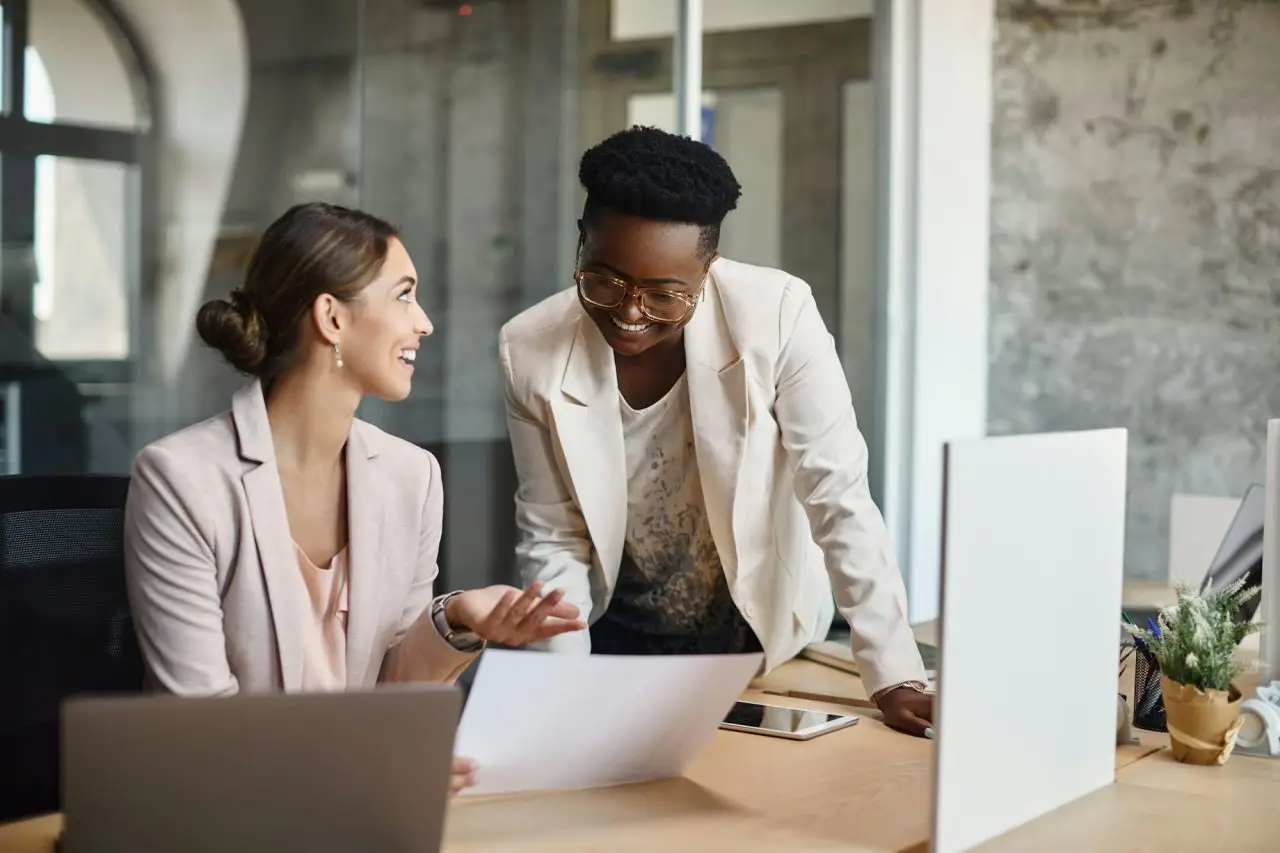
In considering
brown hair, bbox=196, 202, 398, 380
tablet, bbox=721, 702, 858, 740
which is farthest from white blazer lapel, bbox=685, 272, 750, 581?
brown hair, bbox=196, 202, 398, 380

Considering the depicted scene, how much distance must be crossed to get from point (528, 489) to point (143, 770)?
114cm

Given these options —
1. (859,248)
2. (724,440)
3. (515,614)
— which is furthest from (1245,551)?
(859,248)

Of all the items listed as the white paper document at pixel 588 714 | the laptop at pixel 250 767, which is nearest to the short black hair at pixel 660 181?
the white paper document at pixel 588 714

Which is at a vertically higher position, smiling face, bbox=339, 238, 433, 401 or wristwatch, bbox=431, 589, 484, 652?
smiling face, bbox=339, 238, 433, 401

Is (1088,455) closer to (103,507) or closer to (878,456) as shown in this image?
(103,507)

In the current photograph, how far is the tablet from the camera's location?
177 cm

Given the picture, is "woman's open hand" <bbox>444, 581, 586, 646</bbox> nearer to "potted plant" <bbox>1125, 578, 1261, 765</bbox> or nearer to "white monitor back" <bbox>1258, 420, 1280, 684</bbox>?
"potted plant" <bbox>1125, 578, 1261, 765</bbox>

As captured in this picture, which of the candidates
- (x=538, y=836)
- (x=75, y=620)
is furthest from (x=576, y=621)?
(x=75, y=620)

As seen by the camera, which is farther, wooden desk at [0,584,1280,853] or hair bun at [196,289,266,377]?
hair bun at [196,289,266,377]

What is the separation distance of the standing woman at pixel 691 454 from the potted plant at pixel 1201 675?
38 cm

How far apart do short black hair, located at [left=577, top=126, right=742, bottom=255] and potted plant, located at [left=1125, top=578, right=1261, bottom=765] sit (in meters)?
0.80

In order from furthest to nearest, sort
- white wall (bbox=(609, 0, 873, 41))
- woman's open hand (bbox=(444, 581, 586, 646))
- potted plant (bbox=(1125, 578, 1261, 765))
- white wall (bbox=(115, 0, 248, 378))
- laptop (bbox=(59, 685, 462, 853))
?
1. white wall (bbox=(609, 0, 873, 41))
2. white wall (bbox=(115, 0, 248, 378))
3. potted plant (bbox=(1125, 578, 1261, 765))
4. woman's open hand (bbox=(444, 581, 586, 646))
5. laptop (bbox=(59, 685, 462, 853))

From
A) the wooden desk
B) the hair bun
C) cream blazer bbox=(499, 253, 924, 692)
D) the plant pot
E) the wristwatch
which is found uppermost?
the hair bun

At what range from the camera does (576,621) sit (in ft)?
5.20
